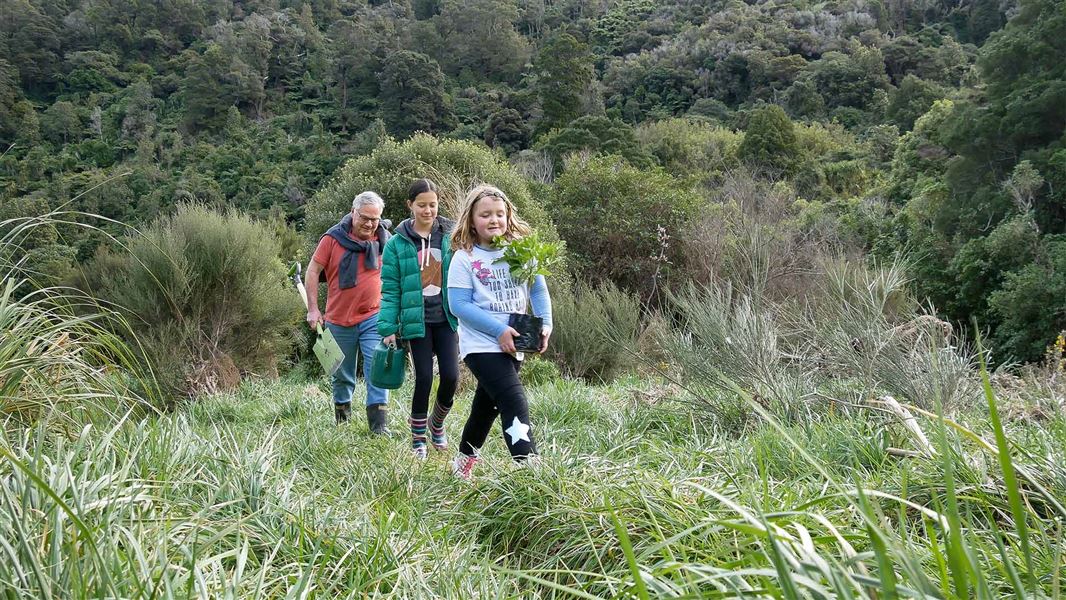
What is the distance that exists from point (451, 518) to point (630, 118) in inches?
2481

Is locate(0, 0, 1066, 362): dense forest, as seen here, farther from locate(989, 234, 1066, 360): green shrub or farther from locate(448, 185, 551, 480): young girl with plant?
locate(448, 185, 551, 480): young girl with plant

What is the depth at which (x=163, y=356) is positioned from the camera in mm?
11953

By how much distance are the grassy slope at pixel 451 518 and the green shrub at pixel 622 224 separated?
19053 millimetres

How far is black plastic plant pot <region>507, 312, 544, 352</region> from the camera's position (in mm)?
4184

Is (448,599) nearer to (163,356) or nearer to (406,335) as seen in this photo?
(406,335)

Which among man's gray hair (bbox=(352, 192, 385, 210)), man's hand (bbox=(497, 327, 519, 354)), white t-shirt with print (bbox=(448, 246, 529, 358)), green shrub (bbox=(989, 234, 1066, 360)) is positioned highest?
man's gray hair (bbox=(352, 192, 385, 210))

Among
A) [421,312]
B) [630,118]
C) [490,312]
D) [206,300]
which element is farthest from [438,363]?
[630,118]

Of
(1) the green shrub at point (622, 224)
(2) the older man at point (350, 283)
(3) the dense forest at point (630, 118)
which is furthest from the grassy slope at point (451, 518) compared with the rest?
(1) the green shrub at point (622, 224)

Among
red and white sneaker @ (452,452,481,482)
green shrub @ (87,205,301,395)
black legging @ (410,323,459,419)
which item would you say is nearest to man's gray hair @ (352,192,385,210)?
black legging @ (410,323,459,419)

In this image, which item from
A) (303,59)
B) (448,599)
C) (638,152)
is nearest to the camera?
(448,599)

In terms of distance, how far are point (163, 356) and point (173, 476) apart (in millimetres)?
10007

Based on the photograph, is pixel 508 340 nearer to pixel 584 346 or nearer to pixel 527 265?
pixel 527 265

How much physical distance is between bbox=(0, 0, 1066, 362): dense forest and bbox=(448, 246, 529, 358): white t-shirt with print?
181 cm

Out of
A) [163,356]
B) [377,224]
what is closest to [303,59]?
[163,356]
